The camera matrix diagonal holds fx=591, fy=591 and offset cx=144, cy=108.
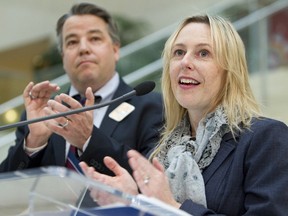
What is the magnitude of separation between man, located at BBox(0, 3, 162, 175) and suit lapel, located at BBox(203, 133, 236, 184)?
56 centimetres

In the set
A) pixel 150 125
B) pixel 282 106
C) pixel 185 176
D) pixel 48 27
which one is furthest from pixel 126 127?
pixel 48 27

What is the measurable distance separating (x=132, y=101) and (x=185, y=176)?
0.98 m

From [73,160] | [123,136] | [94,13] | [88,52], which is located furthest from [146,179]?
[94,13]

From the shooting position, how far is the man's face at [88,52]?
2.87 meters

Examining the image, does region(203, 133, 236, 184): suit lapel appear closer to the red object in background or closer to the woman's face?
the woman's face

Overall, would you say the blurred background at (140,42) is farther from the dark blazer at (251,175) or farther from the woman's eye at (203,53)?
the dark blazer at (251,175)

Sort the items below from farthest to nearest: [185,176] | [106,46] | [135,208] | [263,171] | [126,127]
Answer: [106,46], [126,127], [185,176], [263,171], [135,208]

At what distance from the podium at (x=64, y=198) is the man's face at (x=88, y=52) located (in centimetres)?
152

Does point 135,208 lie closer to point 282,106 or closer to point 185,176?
point 185,176

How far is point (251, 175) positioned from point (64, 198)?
62 centimetres

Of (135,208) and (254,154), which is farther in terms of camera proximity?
(254,154)

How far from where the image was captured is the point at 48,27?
A: 35.9ft

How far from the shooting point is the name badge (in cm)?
267

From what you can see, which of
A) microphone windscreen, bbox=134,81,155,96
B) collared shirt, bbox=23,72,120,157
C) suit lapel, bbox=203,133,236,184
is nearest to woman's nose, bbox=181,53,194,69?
microphone windscreen, bbox=134,81,155,96
